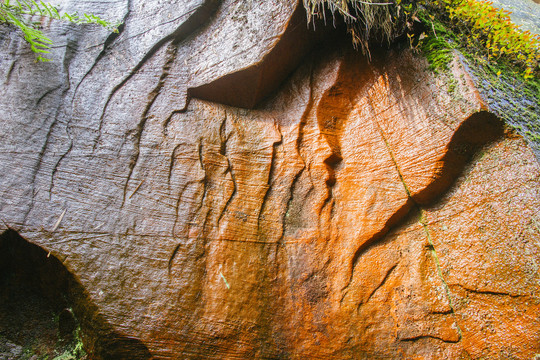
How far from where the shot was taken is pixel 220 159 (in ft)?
9.98

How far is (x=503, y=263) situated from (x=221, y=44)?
328cm

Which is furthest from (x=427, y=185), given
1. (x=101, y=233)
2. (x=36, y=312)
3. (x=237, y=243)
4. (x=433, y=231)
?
(x=36, y=312)

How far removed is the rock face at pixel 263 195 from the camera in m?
2.38

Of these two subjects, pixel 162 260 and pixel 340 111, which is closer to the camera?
pixel 162 260

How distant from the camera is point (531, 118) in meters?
2.56

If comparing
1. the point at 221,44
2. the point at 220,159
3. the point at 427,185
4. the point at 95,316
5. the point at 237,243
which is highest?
the point at 221,44

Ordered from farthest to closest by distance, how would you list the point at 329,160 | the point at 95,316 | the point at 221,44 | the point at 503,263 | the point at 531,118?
the point at 221,44 < the point at 329,160 < the point at 531,118 < the point at 95,316 < the point at 503,263

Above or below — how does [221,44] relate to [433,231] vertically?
above

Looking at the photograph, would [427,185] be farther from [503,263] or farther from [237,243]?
[237,243]

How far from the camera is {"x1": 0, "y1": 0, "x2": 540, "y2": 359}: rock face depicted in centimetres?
238

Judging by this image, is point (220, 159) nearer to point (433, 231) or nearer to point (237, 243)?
point (237, 243)

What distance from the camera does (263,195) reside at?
2.97 m

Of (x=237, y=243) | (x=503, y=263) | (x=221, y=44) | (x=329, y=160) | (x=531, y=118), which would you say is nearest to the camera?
(x=503, y=263)

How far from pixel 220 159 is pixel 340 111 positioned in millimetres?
1388
